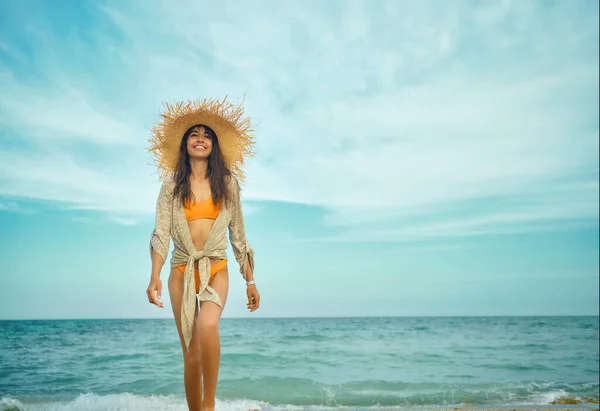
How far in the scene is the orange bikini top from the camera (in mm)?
4145

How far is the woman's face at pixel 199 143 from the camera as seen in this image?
4281 mm

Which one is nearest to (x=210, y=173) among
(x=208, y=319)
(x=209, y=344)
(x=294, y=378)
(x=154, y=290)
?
(x=154, y=290)

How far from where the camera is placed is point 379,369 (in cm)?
1362

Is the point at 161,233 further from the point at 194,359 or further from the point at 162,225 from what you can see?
the point at 194,359

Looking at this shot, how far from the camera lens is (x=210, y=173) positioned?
4.33 metres

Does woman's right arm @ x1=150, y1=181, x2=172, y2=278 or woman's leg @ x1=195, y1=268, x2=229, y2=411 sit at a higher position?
woman's right arm @ x1=150, y1=181, x2=172, y2=278

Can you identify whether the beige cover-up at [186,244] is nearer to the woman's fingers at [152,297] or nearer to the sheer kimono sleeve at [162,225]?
the sheer kimono sleeve at [162,225]

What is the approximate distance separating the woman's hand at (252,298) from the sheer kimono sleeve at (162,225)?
0.74 metres

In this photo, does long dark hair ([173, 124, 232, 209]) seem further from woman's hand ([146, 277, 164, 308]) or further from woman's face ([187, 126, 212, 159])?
woman's hand ([146, 277, 164, 308])

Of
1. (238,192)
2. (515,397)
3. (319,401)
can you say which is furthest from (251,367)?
(238,192)

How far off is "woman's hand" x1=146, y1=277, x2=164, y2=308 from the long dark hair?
26.2 inches

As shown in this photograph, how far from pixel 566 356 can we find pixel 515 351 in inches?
76.2

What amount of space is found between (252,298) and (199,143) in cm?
135

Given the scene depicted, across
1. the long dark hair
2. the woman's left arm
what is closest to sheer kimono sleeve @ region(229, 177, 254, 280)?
the woman's left arm
